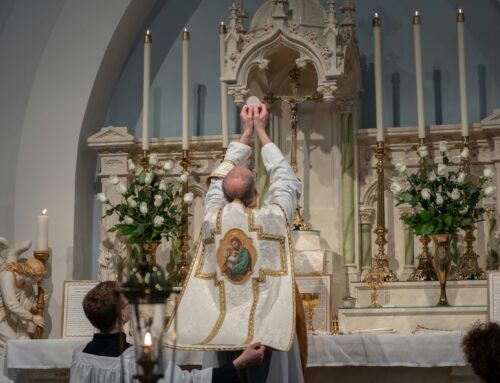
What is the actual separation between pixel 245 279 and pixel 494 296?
1.81m

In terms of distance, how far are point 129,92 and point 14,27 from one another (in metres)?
1.12

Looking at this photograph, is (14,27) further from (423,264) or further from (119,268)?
(423,264)

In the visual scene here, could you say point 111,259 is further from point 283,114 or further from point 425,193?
point 425,193

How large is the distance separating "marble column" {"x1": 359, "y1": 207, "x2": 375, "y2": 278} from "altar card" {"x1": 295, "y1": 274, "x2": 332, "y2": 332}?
3.81 feet

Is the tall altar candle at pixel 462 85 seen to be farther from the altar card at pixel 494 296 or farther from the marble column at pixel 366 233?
the altar card at pixel 494 296

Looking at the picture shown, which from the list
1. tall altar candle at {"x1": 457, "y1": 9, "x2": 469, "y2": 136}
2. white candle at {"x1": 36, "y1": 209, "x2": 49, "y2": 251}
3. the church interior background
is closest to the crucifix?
the church interior background

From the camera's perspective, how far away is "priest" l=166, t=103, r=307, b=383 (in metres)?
4.86

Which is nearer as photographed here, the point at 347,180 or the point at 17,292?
the point at 17,292

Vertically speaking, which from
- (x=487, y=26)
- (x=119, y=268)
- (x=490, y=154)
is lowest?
(x=119, y=268)

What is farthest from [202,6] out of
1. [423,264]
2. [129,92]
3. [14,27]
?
Answer: [423,264]

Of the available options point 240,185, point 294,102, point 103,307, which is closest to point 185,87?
point 294,102

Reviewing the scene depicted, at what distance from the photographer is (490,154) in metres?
7.48

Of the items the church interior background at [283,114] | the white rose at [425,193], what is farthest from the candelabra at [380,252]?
the white rose at [425,193]

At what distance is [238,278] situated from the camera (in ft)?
16.5
